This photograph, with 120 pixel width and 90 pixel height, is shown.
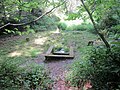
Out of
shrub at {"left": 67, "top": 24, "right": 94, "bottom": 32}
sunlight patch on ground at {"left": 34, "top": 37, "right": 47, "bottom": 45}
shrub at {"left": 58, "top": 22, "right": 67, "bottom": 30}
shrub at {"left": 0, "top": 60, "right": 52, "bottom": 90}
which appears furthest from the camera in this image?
shrub at {"left": 58, "top": 22, "right": 67, "bottom": 30}

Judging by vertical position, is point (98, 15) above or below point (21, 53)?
above

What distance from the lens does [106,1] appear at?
4.79 metres

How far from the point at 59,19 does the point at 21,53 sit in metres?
9.79

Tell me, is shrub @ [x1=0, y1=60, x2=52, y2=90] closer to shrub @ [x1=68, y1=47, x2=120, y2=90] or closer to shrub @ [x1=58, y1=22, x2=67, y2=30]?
shrub @ [x1=68, y1=47, x2=120, y2=90]

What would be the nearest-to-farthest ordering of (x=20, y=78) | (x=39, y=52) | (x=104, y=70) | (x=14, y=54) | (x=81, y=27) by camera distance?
(x=104, y=70) < (x=20, y=78) < (x=14, y=54) < (x=39, y=52) < (x=81, y=27)

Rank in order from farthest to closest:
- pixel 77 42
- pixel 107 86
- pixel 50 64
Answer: pixel 77 42 → pixel 50 64 → pixel 107 86

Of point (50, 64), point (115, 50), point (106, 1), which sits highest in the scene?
point (106, 1)

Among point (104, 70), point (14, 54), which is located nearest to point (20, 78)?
point (104, 70)

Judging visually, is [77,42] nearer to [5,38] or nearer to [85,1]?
[5,38]

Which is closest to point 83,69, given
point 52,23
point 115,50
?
point 115,50

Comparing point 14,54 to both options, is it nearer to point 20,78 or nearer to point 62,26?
point 20,78

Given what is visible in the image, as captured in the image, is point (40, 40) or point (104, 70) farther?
point (40, 40)

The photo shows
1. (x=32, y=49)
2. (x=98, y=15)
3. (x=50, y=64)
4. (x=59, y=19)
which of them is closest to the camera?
(x=98, y=15)

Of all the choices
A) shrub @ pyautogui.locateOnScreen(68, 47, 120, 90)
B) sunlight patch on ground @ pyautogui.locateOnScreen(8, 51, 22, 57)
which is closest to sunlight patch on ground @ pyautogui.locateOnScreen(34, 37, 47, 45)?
sunlight patch on ground @ pyautogui.locateOnScreen(8, 51, 22, 57)
